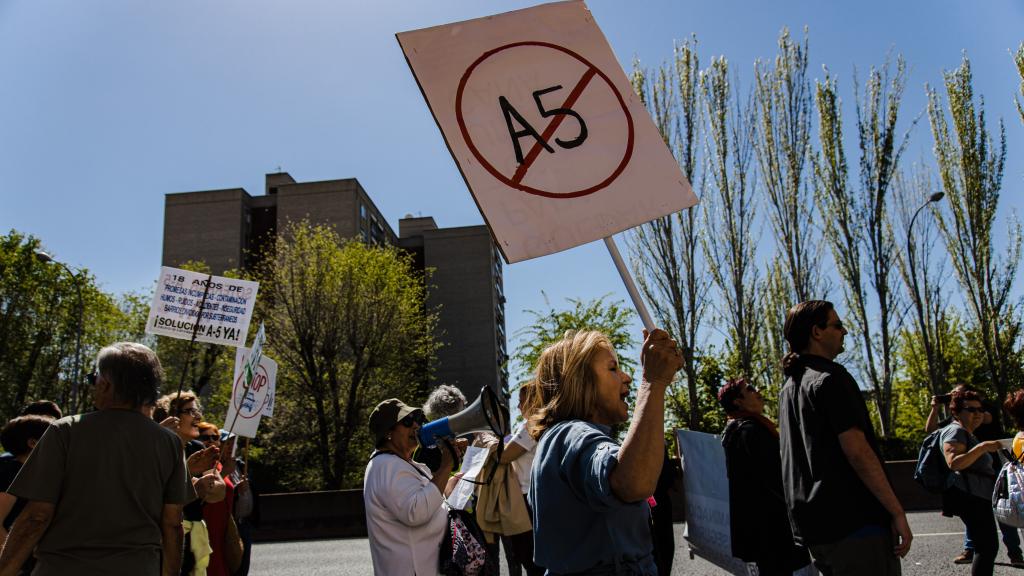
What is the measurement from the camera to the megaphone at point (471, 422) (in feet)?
13.4

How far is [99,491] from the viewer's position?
306cm

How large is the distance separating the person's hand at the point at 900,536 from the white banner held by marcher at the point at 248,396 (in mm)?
5500

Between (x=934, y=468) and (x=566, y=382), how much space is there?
221 inches

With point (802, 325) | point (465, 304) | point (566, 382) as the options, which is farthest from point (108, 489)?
point (465, 304)

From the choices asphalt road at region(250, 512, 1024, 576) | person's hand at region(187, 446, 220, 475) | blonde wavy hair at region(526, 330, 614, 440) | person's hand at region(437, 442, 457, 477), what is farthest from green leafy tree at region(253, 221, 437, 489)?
blonde wavy hair at region(526, 330, 614, 440)

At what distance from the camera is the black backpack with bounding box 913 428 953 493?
21.9ft

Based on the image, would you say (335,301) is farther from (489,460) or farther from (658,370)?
(658,370)

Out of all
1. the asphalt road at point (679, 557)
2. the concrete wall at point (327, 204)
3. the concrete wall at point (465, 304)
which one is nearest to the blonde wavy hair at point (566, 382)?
the asphalt road at point (679, 557)

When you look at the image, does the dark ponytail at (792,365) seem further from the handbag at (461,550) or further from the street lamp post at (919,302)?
the street lamp post at (919,302)

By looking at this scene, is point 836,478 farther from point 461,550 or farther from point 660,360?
point 461,550

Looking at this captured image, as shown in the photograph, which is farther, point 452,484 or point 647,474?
point 452,484

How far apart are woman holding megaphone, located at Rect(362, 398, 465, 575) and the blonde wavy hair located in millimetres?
1548

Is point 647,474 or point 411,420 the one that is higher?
point 411,420

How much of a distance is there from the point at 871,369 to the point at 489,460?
70.0 ft
